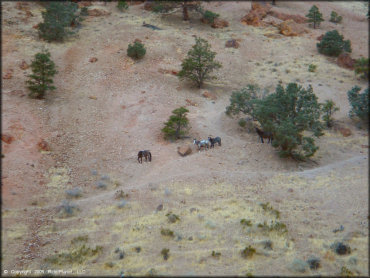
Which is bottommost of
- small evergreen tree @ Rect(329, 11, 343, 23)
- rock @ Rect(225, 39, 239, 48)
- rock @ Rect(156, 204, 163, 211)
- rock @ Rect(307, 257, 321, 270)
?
rock @ Rect(156, 204, 163, 211)

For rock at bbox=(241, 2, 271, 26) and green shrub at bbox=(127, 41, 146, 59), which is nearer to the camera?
green shrub at bbox=(127, 41, 146, 59)

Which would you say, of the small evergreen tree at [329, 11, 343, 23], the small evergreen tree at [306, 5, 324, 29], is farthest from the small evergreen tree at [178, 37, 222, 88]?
the small evergreen tree at [329, 11, 343, 23]

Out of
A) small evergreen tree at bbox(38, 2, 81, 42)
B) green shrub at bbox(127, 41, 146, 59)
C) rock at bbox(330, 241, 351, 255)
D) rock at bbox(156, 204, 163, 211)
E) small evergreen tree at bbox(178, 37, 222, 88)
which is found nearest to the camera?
rock at bbox(330, 241, 351, 255)

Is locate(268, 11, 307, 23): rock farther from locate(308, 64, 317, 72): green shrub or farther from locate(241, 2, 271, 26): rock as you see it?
locate(308, 64, 317, 72): green shrub

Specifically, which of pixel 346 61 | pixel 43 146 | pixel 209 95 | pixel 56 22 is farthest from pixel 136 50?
pixel 346 61

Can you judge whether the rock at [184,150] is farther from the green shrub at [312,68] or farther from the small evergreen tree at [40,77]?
the green shrub at [312,68]

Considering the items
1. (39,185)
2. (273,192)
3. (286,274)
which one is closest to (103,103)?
(39,185)

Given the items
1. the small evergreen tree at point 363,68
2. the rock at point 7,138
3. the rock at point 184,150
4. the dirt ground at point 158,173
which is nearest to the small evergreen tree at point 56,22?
the dirt ground at point 158,173

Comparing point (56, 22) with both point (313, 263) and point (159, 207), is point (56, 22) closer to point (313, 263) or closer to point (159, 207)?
point (159, 207)
